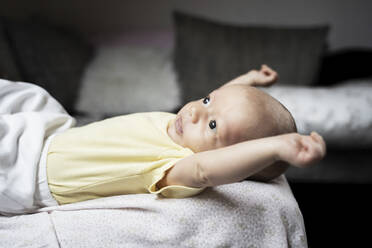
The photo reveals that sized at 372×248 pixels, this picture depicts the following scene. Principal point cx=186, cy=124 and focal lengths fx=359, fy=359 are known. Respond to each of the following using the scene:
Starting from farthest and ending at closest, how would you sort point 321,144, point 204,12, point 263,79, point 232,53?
point 204,12 → point 232,53 → point 263,79 → point 321,144

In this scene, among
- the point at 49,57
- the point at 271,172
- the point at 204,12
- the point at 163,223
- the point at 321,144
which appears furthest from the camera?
the point at 204,12

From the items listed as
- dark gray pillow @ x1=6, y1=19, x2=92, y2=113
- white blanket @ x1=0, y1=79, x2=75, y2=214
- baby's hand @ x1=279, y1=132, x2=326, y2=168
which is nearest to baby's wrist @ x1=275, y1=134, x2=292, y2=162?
baby's hand @ x1=279, y1=132, x2=326, y2=168

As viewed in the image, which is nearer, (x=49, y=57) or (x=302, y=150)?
(x=302, y=150)

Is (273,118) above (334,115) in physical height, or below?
above

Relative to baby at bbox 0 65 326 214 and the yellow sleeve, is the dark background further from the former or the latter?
the yellow sleeve

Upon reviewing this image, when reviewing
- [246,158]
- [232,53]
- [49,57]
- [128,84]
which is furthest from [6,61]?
[246,158]

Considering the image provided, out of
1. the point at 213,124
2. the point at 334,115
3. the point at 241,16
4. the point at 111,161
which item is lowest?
the point at 334,115

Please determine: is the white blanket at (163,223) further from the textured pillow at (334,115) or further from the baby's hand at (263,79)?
the textured pillow at (334,115)

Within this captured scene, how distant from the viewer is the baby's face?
817mm

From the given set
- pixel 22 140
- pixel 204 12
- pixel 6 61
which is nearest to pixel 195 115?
pixel 22 140

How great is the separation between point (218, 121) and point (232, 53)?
3.95 ft

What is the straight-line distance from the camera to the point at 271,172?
36.1 inches

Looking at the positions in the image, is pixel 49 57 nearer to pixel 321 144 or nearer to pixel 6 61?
pixel 6 61

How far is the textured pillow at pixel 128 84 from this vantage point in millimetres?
1931
